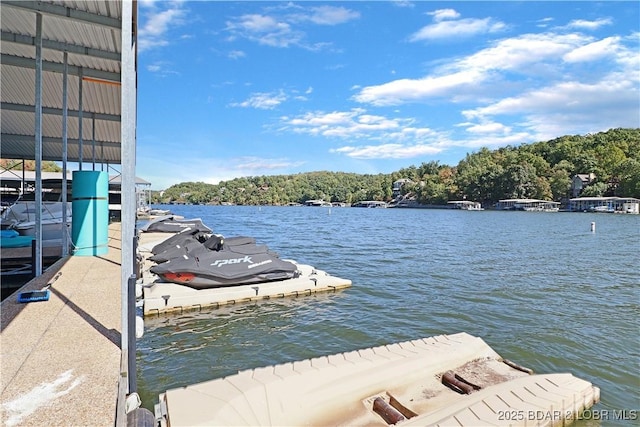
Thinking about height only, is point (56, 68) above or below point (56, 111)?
above

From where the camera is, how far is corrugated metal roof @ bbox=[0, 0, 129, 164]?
5762 millimetres

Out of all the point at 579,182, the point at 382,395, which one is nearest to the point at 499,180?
the point at 579,182

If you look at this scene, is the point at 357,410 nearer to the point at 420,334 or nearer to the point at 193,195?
the point at 420,334

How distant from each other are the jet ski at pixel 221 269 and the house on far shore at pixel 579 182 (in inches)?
4171

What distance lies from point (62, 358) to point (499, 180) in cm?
11501

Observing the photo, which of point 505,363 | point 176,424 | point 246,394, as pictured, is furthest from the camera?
point 505,363

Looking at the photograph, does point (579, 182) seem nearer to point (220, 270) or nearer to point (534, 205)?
point (534, 205)

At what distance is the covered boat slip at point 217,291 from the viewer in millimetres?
7852

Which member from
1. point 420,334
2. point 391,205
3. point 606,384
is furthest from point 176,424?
point 391,205

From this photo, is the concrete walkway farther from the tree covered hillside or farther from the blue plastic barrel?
the tree covered hillside

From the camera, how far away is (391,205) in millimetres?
137000

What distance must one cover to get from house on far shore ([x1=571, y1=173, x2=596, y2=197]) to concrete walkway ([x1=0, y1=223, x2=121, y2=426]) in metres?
111

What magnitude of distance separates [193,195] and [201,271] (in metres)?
167

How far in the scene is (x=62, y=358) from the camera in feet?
10.7
